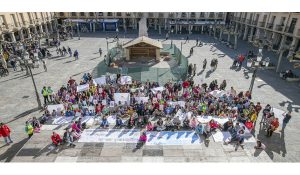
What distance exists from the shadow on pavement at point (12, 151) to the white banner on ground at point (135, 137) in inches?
152

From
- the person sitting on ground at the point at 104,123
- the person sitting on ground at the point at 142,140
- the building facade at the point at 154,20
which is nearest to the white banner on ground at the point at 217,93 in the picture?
the person sitting on ground at the point at 142,140

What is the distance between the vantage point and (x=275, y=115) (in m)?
16.3

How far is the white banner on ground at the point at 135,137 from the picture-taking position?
47.5 feet

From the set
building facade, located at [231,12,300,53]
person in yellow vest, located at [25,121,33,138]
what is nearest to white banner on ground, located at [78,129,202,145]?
person in yellow vest, located at [25,121,33,138]

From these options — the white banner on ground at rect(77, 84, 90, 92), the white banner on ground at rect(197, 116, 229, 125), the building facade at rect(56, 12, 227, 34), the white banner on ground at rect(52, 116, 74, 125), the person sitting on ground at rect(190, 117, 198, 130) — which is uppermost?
the building facade at rect(56, 12, 227, 34)

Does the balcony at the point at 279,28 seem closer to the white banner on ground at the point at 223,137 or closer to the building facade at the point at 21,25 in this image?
the white banner on ground at the point at 223,137

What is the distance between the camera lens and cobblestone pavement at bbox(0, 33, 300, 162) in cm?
1321

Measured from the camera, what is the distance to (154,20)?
58.3m

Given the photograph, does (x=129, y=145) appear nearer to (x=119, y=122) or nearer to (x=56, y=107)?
(x=119, y=122)

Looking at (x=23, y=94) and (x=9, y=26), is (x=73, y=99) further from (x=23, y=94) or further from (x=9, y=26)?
(x=9, y=26)

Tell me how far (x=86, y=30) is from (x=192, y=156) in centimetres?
4988

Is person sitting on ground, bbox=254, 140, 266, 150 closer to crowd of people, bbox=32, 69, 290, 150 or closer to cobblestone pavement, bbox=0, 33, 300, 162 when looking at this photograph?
cobblestone pavement, bbox=0, 33, 300, 162

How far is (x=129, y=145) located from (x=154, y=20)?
49073 millimetres

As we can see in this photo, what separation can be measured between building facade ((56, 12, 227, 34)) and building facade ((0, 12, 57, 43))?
6.00m
